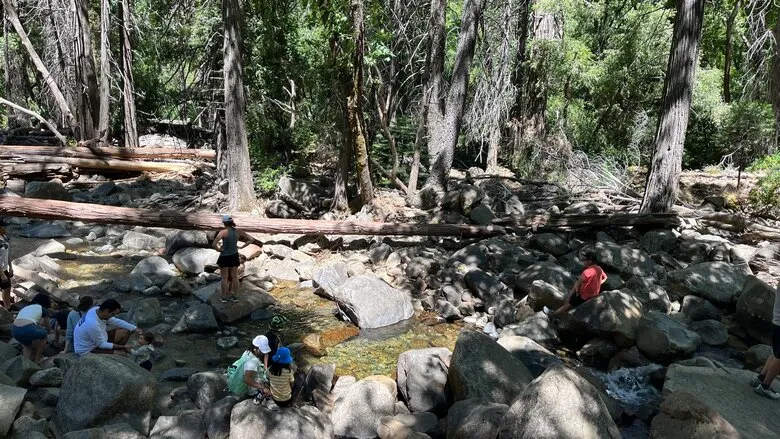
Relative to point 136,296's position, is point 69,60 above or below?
above

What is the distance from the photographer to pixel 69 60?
1905 cm

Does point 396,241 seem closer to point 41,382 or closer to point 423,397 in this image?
point 423,397

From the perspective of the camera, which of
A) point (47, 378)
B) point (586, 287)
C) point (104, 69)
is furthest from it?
point (104, 69)

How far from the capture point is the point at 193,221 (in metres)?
10.6

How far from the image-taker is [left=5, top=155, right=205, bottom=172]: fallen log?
53.2 feet

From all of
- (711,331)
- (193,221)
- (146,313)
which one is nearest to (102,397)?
(146,313)

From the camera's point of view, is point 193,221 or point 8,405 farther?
point 193,221

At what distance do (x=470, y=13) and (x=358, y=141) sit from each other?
4.60 metres

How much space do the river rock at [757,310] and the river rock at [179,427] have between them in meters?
7.48

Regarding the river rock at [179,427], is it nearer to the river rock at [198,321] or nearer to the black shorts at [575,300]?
the river rock at [198,321]

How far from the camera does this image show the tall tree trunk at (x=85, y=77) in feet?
56.4

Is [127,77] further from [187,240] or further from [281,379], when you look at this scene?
[281,379]

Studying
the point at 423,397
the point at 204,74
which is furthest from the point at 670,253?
the point at 204,74

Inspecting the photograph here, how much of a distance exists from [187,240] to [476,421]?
8128 millimetres
